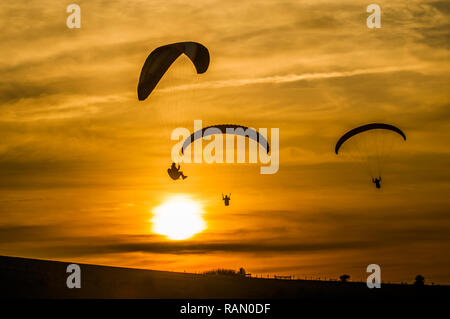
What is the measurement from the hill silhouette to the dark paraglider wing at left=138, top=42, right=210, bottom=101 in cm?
2016

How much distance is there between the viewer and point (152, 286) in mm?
68312

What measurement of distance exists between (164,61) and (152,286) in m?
23.5

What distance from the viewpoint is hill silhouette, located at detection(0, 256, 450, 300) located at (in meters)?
63.5

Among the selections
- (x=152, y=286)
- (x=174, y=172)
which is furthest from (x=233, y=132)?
(x=152, y=286)

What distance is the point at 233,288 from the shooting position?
71.0 m

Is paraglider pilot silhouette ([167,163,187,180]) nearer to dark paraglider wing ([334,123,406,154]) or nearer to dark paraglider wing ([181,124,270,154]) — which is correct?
dark paraglider wing ([181,124,270,154])

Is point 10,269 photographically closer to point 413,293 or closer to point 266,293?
point 266,293

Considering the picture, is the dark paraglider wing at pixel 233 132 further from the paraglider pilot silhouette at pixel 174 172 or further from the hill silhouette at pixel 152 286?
the hill silhouette at pixel 152 286

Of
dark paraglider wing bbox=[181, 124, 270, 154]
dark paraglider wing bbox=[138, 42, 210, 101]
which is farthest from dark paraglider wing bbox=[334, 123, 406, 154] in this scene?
dark paraglider wing bbox=[138, 42, 210, 101]

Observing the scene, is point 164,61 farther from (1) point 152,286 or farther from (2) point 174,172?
(1) point 152,286

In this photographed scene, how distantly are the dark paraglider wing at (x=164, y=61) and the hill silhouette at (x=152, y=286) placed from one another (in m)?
20.2
